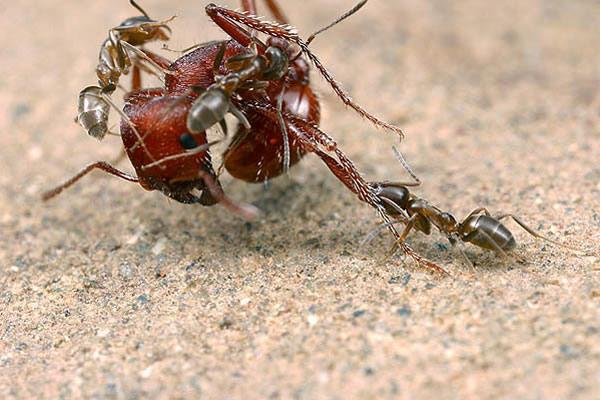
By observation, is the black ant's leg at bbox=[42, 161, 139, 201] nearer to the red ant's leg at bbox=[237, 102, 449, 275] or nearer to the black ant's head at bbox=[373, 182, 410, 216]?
the red ant's leg at bbox=[237, 102, 449, 275]

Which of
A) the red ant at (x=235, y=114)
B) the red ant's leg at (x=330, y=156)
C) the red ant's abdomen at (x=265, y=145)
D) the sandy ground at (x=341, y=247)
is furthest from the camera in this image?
the red ant's abdomen at (x=265, y=145)

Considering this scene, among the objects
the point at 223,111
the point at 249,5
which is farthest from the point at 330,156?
the point at 249,5

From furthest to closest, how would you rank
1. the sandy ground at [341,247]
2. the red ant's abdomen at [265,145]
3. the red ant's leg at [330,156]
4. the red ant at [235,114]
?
the red ant's abdomen at [265,145], the red ant's leg at [330,156], the red ant at [235,114], the sandy ground at [341,247]

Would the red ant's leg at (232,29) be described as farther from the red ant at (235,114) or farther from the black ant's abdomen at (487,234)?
the black ant's abdomen at (487,234)

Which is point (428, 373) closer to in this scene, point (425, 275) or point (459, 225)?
point (425, 275)

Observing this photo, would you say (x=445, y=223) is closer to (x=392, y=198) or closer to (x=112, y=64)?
(x=392, y=198)

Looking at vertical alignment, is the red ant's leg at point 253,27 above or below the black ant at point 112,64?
above

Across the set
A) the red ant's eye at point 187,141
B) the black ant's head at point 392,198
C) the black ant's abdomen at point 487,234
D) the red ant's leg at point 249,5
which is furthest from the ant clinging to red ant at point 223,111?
the black ant's abdomen at point 487,234

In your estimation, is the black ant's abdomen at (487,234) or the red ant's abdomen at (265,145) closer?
the black ant's abdomen at (487,234)
